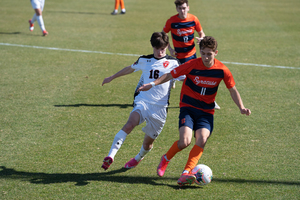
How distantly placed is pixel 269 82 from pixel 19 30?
9.66 meters

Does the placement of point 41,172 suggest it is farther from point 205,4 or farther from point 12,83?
point 205,4

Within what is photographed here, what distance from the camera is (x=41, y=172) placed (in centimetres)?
488

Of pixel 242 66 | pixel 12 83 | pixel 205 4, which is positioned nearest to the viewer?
pixel 12 83

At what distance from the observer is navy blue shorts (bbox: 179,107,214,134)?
15.2ft

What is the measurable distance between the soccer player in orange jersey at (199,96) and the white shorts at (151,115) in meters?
0.34

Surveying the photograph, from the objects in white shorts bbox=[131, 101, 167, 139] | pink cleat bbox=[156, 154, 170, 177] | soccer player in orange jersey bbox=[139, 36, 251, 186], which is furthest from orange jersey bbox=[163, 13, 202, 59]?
pink cleat bbox=[156, 154, 170, 177]

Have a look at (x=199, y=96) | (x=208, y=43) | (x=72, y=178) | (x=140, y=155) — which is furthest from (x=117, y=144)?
(x=208, y=43)

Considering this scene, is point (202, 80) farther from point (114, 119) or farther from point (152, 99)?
point (114, 119)

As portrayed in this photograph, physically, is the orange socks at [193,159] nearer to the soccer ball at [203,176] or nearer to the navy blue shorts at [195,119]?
the soccer ball at [203,176]

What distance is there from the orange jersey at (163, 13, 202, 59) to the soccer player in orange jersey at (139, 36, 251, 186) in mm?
3086

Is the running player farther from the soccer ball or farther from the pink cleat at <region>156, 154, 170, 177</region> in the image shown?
the soccer ball

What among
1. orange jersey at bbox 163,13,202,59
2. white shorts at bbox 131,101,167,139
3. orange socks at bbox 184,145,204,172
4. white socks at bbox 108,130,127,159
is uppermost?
orange jersey at bbox 163,13,202,59

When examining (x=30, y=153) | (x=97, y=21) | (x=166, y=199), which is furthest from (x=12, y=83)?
(x=97, y=21)

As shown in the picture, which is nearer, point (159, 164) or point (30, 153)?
point (159, 164)
